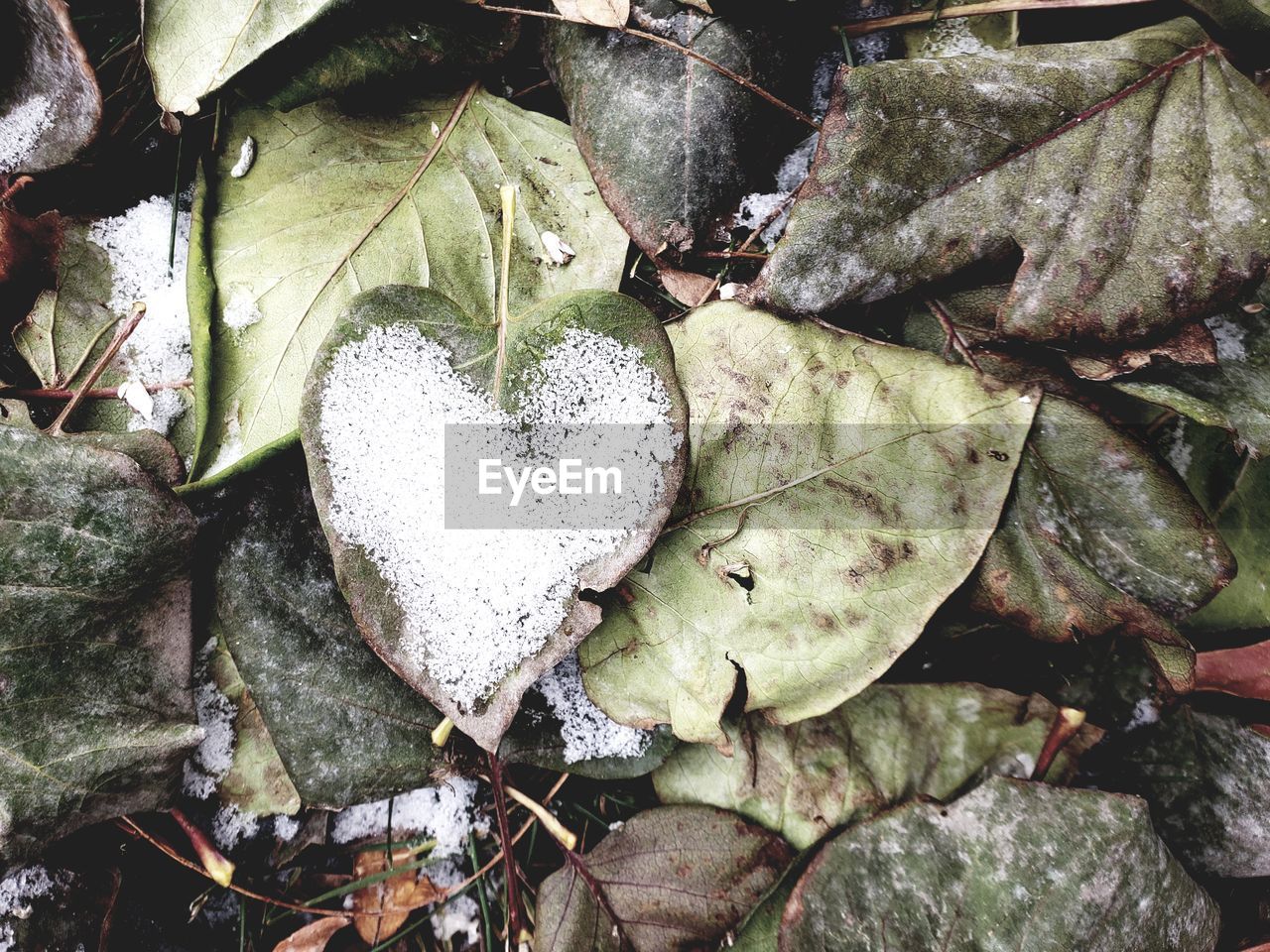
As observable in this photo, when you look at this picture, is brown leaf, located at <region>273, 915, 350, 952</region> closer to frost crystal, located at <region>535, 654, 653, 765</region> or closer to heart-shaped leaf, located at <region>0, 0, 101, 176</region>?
frost crystal, located at <region>535, 654, 653, 765</region>

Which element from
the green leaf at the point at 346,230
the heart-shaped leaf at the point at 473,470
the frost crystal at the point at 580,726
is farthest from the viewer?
the frost crystal at the point at 580,726

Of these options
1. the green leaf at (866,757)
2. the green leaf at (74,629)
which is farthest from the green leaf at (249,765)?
the green leaf at (866,757)

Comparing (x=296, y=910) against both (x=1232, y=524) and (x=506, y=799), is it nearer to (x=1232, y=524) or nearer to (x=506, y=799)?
(x=506, y=799)

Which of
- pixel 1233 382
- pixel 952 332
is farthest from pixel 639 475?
pixel 1233 382

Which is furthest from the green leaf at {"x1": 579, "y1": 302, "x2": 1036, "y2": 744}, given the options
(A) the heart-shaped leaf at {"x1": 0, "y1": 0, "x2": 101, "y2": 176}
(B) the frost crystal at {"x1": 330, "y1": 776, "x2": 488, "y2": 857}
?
(A) the heart-shaped leaf at {"x1": 0, "y1": 0, "x2": 101, "y2": 176}

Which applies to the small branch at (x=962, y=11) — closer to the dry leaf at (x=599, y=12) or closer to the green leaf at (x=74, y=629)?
the dry leaf at (x=599, y=12)
